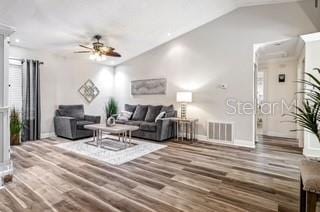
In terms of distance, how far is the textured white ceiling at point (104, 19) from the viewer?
3.90m

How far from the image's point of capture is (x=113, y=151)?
173 inches

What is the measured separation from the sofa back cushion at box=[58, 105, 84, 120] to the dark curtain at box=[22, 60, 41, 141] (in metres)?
0.65

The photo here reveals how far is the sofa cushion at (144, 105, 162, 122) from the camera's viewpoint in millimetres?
6184

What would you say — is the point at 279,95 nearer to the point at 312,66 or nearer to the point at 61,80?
the point at 312,66

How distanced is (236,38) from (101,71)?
16.3 feet

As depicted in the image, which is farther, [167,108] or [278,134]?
[278,134]

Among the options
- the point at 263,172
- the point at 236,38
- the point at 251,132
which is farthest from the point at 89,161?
the point at 236,38

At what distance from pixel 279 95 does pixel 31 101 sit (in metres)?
7.69

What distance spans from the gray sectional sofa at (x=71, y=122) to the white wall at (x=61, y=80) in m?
0.29

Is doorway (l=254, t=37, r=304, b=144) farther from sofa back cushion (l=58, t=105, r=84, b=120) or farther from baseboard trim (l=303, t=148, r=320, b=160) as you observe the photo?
sofa back cushion (l=58, t=105, r=84, b=120)

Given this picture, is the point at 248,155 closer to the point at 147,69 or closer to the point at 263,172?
the point at 263,172

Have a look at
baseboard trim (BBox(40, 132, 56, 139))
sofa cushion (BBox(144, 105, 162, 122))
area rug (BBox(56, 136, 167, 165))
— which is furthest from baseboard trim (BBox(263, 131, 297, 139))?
baseboard trim (BBox(40, 132, 56, 139))

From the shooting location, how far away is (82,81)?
22.6 feet

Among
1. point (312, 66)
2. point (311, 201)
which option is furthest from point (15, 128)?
point (312, 66)
